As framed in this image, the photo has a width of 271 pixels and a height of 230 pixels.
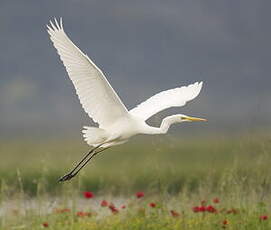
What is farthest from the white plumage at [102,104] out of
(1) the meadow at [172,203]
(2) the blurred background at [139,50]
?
(2) the blurred background at [139,50]

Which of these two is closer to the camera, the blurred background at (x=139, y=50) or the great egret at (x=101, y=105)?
the great egret at (x=101, y=105)

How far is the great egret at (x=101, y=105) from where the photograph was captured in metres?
7.43

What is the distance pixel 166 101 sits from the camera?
334 inches

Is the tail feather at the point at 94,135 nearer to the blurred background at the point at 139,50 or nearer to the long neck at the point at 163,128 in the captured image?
the long neck at the point at 163,128

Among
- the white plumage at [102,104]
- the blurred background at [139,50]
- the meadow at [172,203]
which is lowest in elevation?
the meadow at [172,203]

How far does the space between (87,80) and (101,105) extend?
1.23 ft

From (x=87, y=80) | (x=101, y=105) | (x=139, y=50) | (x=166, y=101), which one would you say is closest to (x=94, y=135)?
(x=101, y=105)

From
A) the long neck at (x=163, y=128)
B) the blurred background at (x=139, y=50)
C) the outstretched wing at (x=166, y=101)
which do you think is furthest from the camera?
the blurred background at (x=139, y=50)

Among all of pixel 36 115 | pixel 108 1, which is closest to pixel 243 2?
pixel 108 1

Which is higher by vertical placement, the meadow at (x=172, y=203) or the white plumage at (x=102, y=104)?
the white plumage at (x=102, y=104)

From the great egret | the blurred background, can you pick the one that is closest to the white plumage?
the great egret

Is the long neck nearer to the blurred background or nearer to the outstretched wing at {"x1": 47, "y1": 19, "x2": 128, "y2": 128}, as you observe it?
the outstretched wing at {"x1": 47, "y1": 19, "x2": 128, "y2": 128}

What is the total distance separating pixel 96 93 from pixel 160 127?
727mm

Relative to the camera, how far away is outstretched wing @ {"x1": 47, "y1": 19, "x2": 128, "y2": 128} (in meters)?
7.36
